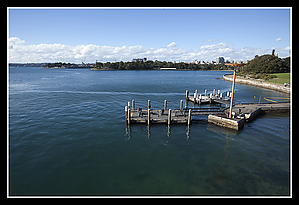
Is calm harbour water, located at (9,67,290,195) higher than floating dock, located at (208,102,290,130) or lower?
lower

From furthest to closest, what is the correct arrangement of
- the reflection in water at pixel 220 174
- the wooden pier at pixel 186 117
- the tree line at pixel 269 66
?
the tree line at pixel 269 66
the wooden pier at pixel 186 117
the reflection in water at pixel 220 174

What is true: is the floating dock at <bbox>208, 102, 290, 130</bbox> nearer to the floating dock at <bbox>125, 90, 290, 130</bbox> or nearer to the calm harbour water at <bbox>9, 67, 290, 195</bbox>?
the floating dock at <bbox>125, 90, 290, 130</bbox>

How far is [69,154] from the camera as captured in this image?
68.5ft

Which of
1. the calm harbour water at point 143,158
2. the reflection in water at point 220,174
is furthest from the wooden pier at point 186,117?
A: the reflection in water at point 220,174

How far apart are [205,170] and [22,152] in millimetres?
22273

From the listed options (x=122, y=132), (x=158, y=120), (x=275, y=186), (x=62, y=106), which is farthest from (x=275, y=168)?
(x=62, y=106)

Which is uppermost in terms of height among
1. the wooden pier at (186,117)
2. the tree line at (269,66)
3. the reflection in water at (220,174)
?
the tree line at (269,66)

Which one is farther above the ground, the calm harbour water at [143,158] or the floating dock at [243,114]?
the floating dock at [243,114]

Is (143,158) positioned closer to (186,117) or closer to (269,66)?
(186,117)

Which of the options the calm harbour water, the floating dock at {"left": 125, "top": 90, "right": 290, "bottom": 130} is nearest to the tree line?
the floating dock at {"left": 125, "top": 90, "right": 290, "bottom": 130}

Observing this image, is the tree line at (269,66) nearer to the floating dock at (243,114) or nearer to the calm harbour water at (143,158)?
the floating dock at (243,114)

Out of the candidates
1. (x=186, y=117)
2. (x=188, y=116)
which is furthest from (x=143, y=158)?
(x=186, y=117)

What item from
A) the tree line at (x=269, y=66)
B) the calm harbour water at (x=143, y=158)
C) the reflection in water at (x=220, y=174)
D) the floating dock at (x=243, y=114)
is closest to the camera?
the calm harbour water at (x=143, y=158)
